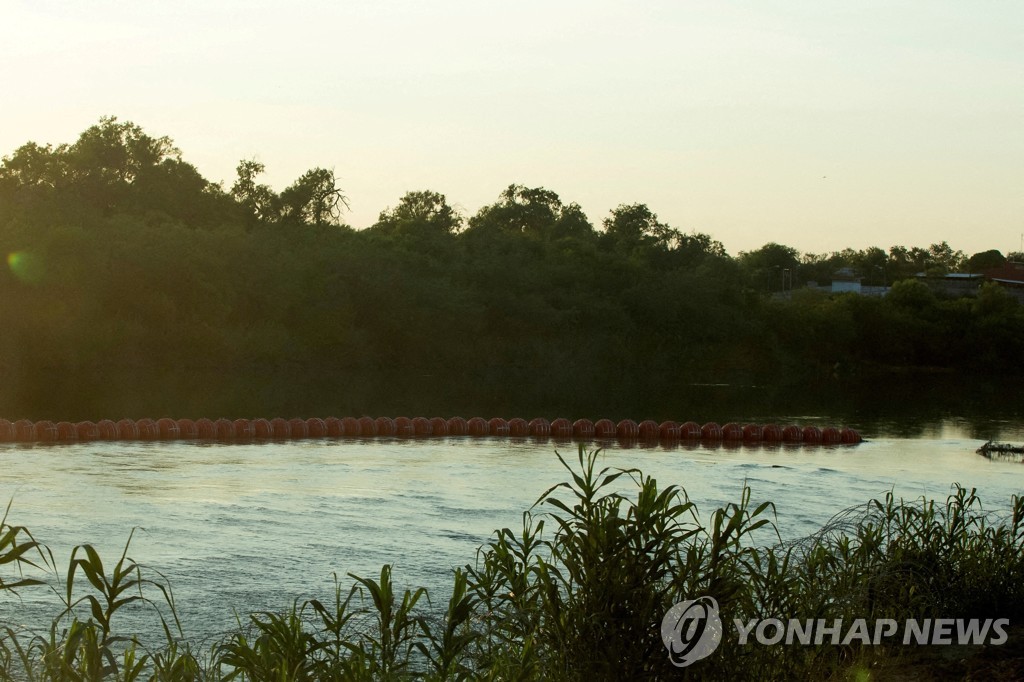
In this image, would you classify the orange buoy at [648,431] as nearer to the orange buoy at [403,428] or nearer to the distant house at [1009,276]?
the orange buoy at [403,428]

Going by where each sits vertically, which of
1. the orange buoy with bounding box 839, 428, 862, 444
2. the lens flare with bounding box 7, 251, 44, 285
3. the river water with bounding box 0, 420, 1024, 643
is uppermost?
the lens flare with bounding box 7, 251, 44, 285

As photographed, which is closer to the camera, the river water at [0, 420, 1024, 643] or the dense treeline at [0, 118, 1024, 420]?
the river water at [0, 420, 1024, 643]

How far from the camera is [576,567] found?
4750mm

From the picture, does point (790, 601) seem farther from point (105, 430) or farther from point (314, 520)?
point (105, 430)

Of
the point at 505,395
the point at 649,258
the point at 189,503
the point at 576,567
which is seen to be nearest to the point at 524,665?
the point at 576,567

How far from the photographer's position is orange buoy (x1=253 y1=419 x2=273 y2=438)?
65.1 feet

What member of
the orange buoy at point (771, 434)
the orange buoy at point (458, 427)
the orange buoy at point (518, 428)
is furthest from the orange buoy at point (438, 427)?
the orange buoy at point (771, 434)

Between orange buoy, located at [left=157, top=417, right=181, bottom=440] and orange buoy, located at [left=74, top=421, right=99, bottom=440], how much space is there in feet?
3.24

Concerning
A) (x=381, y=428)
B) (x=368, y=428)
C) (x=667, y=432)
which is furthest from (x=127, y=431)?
(x=667, y=432)

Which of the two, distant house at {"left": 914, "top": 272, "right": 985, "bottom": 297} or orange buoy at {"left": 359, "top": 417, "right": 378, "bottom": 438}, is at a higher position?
distant house at {"left": 914, "top": 272, "right": 985, "bottom": 297}

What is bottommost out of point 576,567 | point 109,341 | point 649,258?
point 576,567

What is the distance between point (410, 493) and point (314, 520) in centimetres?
228

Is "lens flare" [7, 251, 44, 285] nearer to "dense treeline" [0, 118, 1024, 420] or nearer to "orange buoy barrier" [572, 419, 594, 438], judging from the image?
"dense treeline" [0, 118, 1024, 420]

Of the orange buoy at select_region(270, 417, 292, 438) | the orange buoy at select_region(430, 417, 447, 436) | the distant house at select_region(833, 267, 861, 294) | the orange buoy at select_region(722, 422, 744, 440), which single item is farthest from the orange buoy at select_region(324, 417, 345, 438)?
the distant house at select_region(833, 267, 861, 294)
